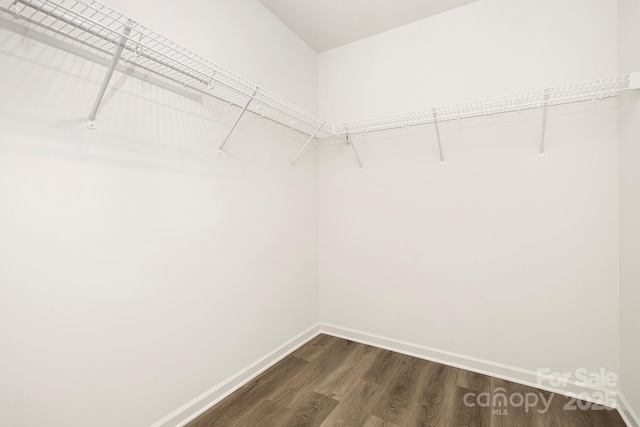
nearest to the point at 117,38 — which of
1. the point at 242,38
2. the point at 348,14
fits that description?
the point at 242,38

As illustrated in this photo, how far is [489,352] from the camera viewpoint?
2.09 m

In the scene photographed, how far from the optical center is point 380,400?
5.98 ft

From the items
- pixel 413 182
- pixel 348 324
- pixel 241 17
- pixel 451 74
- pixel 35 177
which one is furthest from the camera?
pixel 348 324

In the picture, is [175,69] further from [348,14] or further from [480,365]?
[480,365]

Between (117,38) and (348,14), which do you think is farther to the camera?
(348,14)

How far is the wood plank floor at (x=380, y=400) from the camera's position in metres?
1.64

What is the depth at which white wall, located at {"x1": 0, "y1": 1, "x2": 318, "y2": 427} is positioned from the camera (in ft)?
3.55

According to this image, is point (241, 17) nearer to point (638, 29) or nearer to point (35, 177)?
point (35, 177)

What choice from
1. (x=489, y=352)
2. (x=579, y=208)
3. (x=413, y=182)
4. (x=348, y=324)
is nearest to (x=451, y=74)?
(x=413, y=182)

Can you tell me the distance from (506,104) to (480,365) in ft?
6.14

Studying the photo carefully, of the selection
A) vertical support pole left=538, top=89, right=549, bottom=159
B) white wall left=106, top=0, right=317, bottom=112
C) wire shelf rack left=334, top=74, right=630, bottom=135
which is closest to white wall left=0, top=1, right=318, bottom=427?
white wall left=106, top=0, right=317, bottom=112

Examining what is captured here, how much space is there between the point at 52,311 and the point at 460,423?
2.08 metres

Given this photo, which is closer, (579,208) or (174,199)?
(174,199)

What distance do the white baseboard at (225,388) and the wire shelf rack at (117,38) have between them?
1.78 metres
